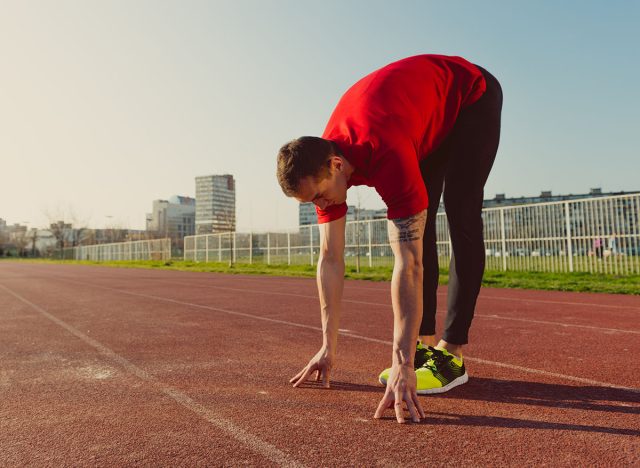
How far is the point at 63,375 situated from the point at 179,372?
0.76 meters

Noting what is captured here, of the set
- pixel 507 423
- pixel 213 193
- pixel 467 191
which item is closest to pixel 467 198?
pixel 467 191

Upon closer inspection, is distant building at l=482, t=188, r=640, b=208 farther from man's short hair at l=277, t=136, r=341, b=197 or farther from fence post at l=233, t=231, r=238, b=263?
man's short hair at l=277, t=136, r=341, b=197

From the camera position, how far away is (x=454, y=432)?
2.03m

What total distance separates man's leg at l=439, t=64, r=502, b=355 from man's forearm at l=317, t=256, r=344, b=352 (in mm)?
701

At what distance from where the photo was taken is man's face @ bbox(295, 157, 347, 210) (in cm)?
213

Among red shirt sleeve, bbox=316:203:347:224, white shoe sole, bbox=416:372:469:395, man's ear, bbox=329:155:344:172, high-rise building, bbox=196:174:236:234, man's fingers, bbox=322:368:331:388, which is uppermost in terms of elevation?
high-rise building, bbox=196:174:236:234

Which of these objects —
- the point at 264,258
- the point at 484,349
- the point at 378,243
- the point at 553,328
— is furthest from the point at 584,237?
the point at 264,258

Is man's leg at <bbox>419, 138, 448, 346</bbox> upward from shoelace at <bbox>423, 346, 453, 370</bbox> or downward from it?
upward

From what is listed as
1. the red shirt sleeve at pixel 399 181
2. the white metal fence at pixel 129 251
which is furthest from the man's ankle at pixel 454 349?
the white metal fence at pixel 129 251

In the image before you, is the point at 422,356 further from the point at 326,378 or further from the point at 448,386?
the point at 326,378

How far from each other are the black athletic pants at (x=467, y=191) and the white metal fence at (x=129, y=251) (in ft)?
140

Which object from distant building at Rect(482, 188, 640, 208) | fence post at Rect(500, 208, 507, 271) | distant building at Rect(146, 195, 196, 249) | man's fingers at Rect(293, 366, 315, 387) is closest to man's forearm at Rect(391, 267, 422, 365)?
man's fingers at Rect(293, 366, 315, 387)

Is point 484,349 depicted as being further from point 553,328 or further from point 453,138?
point 453,138

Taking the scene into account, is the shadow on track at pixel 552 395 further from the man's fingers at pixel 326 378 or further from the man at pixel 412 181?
the man's fingers at pixel 326 378
